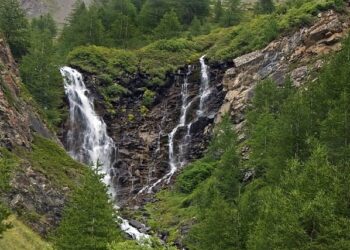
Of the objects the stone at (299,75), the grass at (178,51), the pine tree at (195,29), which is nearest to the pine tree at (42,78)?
the grass at (178,51)

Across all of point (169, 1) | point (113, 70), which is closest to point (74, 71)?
point (113, 70)

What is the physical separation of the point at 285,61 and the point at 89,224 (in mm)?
40412

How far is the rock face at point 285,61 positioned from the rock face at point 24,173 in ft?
74.3

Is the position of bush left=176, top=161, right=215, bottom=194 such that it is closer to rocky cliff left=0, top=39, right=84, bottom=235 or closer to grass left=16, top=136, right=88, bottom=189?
grass left=16, top=136, right=88, bottom=189

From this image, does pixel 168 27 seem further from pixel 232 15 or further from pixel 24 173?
pixel 24 173

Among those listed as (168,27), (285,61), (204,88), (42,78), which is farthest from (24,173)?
(168,27)

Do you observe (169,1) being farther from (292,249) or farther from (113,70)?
(292,249)

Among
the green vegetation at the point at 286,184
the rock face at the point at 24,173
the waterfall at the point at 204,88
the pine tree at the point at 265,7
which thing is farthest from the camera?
the pine tree at the point at 265,7

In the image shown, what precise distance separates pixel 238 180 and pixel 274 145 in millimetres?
7398

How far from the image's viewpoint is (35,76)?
207ft

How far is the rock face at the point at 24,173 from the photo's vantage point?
4084 cm

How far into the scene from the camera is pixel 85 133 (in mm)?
66312

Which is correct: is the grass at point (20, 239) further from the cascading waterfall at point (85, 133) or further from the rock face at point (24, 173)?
the cascading waterfall at point (85, 133)

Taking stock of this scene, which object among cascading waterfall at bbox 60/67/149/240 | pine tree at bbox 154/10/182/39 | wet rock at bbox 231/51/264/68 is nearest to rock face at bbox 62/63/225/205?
cascading waterfall at bbox 60/67/149/240
